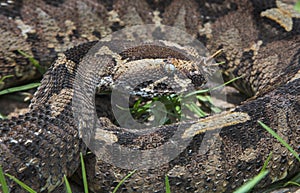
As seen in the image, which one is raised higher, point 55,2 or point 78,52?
point 55,2

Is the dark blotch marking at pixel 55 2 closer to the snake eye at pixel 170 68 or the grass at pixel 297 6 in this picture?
the snake eye at pixel 170 68

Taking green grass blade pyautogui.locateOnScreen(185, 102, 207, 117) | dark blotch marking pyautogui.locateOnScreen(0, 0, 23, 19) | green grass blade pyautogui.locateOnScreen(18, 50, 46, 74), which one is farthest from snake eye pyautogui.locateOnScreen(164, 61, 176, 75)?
dark blotch marking pyautogui.locateOnScreen(0, 0, 23, 19)

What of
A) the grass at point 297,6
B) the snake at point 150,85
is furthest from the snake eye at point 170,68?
the grass at point 297,6

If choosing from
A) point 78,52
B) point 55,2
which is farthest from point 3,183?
point 55,2

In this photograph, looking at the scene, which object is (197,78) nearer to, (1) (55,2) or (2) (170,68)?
(2) (170,68)

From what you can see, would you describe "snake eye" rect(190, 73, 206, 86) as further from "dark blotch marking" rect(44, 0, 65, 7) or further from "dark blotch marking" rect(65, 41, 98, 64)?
"dark blotch marking" rect(44, 0, 65, 7)

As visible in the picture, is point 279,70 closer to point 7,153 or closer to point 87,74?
point 87,74

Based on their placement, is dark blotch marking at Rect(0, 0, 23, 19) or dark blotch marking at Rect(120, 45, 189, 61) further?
dark blotch marking at Rect(0, 0, 23, 19)

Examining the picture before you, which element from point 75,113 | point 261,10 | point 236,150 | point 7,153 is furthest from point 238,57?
point 7,153

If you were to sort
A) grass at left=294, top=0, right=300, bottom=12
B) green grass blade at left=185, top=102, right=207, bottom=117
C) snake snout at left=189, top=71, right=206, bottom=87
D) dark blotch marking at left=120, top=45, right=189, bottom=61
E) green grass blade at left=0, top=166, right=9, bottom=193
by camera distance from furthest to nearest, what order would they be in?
grass at left=294, top=0, right=300, bottom=12 → green grass blade at left=185, top=102, right=207, bottom=117 → dark blotch marking at left=120, top=45, right=189, bottom=61 → snake snout at left=189, top=71, right=206, bottom=87 → green grass blade at left=0, top=166, right=9, bottom=193

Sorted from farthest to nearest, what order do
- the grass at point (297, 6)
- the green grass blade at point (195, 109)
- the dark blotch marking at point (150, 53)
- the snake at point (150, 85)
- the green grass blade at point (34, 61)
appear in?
1. the grass at point (297, 6)
2. the green grass blade at point (34, 61)
3. the green grass blade at point (195, 109)
4. the dark blotch marking at point (150, 53)
5. the snake at point (150, 85)
